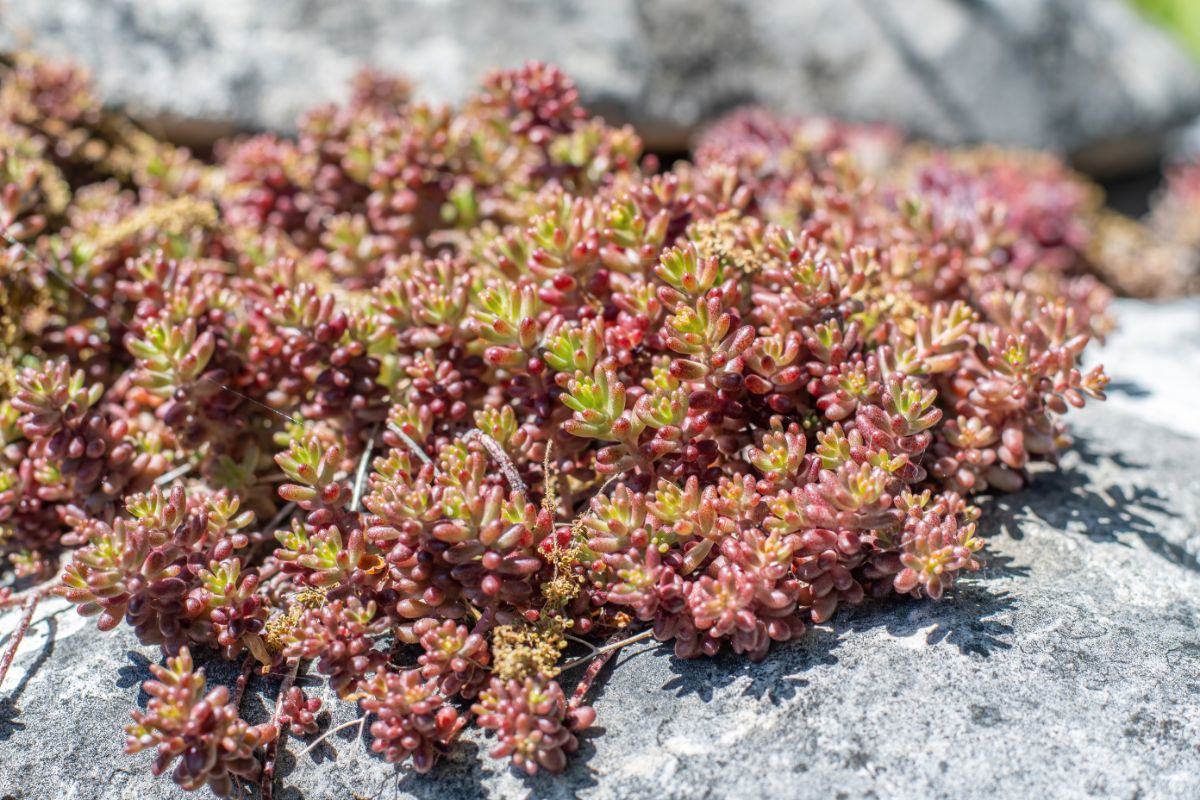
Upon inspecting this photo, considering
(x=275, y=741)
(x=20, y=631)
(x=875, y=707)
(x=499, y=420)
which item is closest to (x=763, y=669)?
(x=875, y=707)

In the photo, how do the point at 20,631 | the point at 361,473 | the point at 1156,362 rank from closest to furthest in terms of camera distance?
the point at 20,631, the point at 361,473, the point at 1156,362

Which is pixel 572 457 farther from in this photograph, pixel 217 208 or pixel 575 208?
pixel 217 208

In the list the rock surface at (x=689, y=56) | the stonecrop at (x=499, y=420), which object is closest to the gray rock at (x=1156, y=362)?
the stonecrop at (x=499, y=420)

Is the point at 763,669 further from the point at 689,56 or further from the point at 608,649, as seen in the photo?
the point at 689,56

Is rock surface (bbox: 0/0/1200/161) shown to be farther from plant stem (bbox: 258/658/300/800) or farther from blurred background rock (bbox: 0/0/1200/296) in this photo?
plant stem (bbox: 258/658/300/800)

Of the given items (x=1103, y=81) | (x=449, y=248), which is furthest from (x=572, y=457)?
(x=1103, y=81)

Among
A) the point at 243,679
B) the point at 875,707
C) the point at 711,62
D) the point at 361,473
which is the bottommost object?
the point at 875,707
